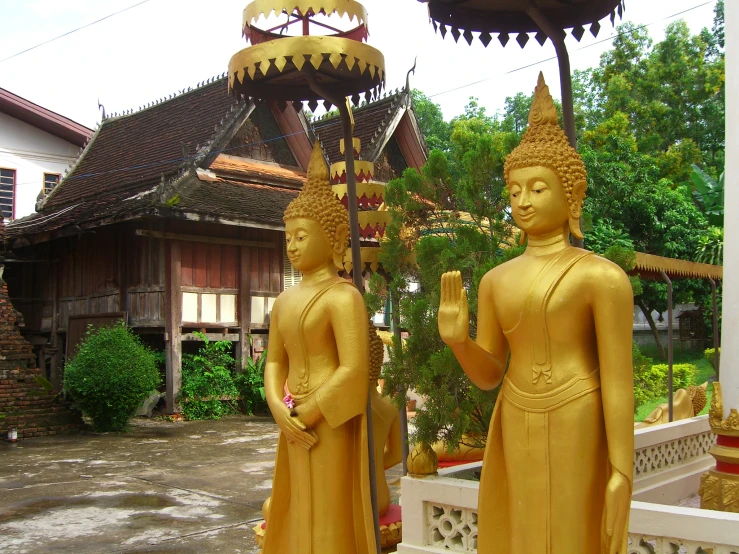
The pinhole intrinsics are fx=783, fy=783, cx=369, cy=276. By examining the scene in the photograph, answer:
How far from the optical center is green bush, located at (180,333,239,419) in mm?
14641

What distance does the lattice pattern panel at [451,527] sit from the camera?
4203mm

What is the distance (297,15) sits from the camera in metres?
4.73

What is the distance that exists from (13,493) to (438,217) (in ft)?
19.8

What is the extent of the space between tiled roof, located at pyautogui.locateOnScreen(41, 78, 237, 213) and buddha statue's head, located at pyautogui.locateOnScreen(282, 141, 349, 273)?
437 inches

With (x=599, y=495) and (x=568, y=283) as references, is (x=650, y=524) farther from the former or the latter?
(x=568, y=283)

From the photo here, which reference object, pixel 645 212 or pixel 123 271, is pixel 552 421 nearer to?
pixel 123 271

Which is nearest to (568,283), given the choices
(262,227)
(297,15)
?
(297,15)

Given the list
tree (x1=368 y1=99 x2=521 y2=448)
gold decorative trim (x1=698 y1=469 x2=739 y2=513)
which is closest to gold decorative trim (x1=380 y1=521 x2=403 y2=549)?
A: tree (x1=368 y1=99 x2=521 y2=448)

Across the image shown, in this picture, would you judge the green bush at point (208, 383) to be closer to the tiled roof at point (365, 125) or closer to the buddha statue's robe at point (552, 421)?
the tiled roof at point (365, 125)

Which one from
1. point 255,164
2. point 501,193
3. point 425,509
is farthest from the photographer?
point 255,164

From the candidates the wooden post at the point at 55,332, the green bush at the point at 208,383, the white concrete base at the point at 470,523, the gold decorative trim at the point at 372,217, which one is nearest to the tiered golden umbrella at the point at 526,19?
the gold decorative trim at the point at 372,217

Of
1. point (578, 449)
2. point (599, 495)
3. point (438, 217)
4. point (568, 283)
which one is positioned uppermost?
point (438, 217)

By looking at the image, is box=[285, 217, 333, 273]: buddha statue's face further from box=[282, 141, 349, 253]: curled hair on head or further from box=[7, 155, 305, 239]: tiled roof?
box=[7, 155, 305, 239]: tiled roof

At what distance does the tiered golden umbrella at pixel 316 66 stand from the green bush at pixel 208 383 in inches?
413
